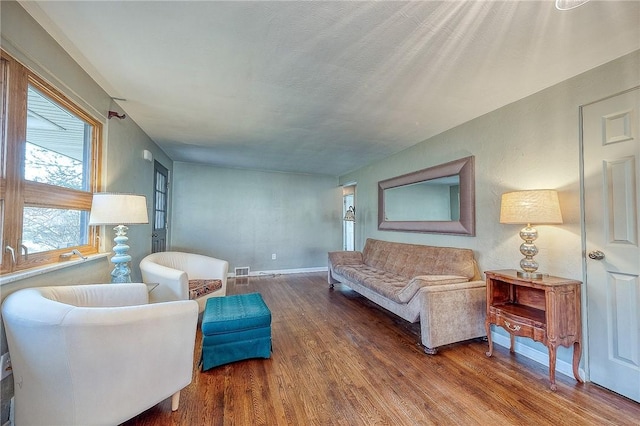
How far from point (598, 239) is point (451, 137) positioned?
1.70m

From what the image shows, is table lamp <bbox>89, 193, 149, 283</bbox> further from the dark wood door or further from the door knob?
the door knob

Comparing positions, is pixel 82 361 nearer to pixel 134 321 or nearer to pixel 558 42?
pixel 134 321

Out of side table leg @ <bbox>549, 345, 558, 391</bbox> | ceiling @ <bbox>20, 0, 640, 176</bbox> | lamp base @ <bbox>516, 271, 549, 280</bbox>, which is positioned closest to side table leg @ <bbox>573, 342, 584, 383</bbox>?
side table leg @ <bbox>549, 345, 558, 391</bbox>

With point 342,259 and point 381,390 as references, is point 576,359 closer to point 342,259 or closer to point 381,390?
point 381,390

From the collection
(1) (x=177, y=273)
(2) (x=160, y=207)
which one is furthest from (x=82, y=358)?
(2) (x=160, y=207)

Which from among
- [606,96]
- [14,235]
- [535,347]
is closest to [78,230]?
[14,235]

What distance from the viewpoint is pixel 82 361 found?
3.74ft

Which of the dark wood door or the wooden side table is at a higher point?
the dark wood door

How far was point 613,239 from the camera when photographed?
1767 mm

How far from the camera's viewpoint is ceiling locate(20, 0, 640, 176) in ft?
4.44

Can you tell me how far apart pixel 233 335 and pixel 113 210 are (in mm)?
1336

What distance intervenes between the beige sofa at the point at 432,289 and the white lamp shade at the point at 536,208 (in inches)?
31.6

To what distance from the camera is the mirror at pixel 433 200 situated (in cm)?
285

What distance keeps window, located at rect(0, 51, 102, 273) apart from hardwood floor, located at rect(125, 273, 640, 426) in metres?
1.24
